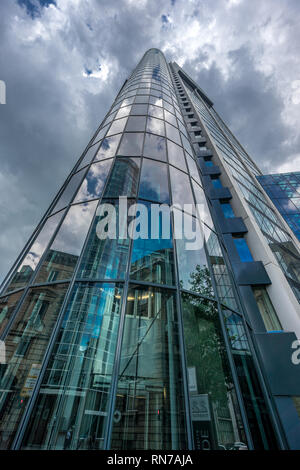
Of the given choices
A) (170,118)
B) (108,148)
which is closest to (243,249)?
(108,148)

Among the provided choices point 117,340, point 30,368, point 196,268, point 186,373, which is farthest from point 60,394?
point 196,268

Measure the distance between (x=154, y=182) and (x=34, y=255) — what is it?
5.34m

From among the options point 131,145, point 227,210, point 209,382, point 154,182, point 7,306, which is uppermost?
point 227,210

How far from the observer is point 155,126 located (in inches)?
469

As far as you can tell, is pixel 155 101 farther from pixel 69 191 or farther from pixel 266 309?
pixel 266 309

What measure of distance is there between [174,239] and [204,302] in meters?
2.21

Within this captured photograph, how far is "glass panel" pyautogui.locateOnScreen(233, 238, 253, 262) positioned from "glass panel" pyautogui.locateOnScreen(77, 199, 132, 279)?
7669 mm

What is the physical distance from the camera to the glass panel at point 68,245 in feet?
19.3

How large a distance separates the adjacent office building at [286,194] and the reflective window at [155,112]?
16.3 meters

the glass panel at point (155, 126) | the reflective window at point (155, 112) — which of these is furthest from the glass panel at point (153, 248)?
the reflective window at point (155, 112)

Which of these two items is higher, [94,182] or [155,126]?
[155,126]

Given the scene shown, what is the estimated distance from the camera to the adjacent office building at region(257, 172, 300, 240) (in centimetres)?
2076

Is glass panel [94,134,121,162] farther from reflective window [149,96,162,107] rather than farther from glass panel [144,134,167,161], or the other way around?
reflective window [149,96,162,107]

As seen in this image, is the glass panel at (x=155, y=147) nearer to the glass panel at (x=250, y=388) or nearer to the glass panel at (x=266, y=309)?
the glass panel at (x=250, y=388)
